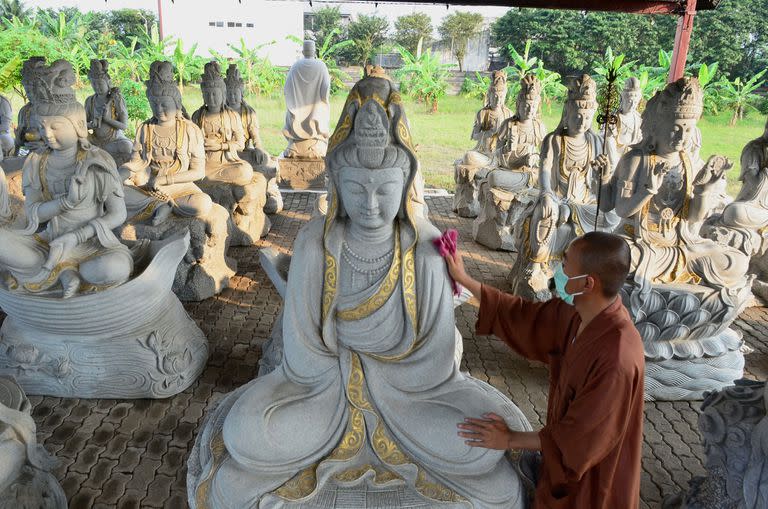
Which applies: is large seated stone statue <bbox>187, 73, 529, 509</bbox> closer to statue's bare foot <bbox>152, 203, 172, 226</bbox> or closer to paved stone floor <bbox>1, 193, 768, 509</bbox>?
paved stone floor <bbox>1, 193, 768, 509</bbox>

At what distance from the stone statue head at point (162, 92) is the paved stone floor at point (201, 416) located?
178cm

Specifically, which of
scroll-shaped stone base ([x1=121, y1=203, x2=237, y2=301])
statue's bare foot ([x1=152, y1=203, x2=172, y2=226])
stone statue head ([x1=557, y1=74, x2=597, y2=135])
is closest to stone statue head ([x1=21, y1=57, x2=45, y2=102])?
statue's bare foot ([x1=152, y1=203, x2=172, y2=226])

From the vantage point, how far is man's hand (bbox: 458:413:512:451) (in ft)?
7.17

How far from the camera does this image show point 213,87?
6535 millimetres

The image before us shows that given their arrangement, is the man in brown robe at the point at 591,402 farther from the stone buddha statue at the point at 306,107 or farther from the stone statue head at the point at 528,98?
the stone buddha statue at the point at 306,107

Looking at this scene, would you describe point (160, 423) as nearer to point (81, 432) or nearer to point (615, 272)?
point (81, 432)

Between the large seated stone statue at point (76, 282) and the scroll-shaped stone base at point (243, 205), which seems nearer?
the large seated stone statue at point (76, 282)

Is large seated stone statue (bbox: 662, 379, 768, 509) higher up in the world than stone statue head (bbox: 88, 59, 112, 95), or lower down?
lower down

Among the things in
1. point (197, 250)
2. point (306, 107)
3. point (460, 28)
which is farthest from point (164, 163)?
point (460, 28)

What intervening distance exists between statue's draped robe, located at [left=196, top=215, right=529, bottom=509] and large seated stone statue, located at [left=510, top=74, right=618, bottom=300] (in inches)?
111

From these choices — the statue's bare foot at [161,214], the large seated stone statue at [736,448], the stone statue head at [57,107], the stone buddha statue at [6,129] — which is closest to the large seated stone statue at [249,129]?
the statue's bare foot at [161,214]

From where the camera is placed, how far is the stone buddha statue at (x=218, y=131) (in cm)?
650

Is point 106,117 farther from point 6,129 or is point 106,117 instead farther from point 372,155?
point 372,155

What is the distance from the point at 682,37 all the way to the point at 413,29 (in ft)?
49.3
